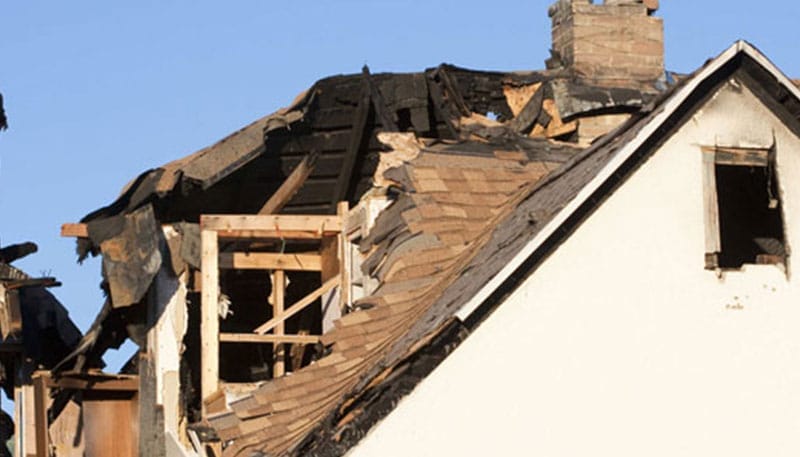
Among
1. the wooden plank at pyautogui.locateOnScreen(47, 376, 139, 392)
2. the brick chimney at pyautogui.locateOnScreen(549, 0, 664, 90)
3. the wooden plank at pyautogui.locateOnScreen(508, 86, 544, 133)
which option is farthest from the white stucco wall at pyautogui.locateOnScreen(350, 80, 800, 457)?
the wooden plank at pyautogui.locateOnScreen(47, 376, 139, 392)

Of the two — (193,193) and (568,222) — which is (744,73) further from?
(193,193)

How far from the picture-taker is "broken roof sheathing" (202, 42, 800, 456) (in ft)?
57.6

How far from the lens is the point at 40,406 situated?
26875 mm

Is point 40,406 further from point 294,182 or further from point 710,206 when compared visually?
point 710,206

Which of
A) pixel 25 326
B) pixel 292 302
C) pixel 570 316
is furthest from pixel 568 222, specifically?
pixel 25 326

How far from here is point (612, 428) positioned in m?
17.9

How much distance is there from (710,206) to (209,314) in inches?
287

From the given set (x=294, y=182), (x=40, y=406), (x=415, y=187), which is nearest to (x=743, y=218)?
(x=415, y=187)

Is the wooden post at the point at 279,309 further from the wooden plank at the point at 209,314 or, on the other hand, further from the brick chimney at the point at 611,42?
the brick chimney at the point at 611,42

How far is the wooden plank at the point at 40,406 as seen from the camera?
26781mm

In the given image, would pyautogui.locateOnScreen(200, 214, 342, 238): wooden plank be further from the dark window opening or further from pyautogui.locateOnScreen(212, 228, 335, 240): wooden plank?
the dark window opening

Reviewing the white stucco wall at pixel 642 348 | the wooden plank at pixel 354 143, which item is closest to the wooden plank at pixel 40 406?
the wooden plank at pixel 354 143

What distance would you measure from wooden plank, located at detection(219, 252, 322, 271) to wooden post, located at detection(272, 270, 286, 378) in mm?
99

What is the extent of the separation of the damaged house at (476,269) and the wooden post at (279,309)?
0.04m
